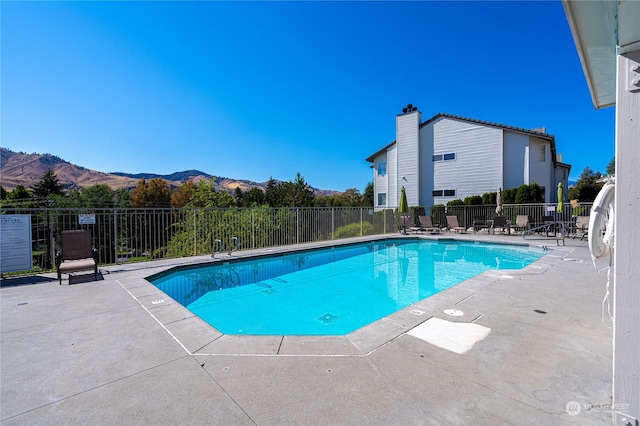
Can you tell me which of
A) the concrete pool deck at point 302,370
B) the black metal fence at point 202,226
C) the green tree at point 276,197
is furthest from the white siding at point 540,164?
the green tree at point 276,197

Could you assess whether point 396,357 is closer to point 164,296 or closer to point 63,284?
point 164,296

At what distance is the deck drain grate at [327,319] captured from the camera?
4.46m

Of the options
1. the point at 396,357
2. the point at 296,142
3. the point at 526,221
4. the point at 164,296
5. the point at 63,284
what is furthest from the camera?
the point at 296,142

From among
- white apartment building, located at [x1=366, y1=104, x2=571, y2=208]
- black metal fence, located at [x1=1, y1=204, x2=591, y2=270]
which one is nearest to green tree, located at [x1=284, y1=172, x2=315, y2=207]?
white apartment building, located at [x1=366, y1=104, x2=571, y2=208]

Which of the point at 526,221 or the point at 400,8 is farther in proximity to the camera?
the point at 526,221

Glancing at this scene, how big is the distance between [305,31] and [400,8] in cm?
394

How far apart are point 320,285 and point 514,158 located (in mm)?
15633

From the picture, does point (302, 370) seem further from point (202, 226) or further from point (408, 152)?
point (408, 152)

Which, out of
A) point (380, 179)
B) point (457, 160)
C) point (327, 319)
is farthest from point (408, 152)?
point (327, 319)

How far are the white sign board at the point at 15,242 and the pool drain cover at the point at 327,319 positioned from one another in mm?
5966

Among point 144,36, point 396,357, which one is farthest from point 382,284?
point 144,36

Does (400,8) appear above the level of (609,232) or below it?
above

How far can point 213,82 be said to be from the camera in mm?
13516

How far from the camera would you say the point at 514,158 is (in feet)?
52.7
